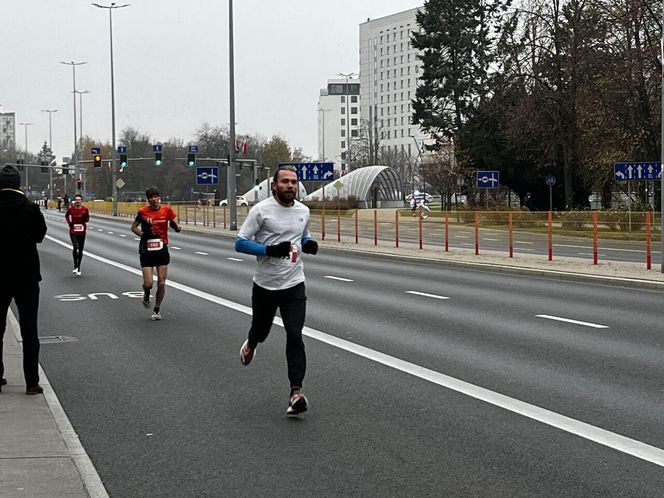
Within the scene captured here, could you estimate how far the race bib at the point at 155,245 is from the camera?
1481 cm

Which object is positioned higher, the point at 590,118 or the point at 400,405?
the point at 590,118

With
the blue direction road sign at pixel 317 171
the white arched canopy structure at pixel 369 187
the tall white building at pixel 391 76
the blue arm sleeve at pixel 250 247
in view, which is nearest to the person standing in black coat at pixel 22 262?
the blue arm sleeve at pixel 250 247

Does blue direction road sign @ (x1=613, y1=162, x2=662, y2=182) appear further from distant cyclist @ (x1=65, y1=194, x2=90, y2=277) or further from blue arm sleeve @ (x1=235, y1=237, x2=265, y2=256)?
blue arm sleeve @ (x1=235, y1=237, x2=265, y2=256)

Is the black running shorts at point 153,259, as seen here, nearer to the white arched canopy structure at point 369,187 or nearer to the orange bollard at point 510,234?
the orange bollard at point 510,234

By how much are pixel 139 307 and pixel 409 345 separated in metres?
6.19

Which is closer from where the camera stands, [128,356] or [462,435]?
[462,435]

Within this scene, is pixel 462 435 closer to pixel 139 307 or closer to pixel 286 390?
pixel 286 390

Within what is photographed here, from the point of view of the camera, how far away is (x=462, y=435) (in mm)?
7098

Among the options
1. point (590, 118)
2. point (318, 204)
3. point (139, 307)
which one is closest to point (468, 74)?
point (318, 204)

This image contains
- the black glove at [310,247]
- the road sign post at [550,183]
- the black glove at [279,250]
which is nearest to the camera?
the black glove at [279,250]

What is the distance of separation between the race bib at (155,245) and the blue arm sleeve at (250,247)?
22.5ft

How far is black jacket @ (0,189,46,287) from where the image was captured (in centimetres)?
858

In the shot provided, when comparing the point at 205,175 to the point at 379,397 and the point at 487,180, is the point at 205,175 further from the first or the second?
the point at 379,397

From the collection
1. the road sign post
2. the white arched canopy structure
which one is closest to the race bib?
the road sign post
